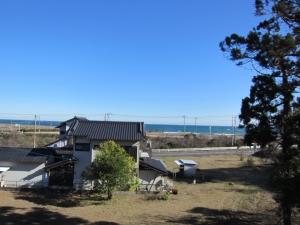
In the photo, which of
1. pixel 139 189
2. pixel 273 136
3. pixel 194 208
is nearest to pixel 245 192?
pixel 194 208

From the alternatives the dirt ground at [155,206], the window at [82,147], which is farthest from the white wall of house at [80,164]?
the dirt ground at [155,206]

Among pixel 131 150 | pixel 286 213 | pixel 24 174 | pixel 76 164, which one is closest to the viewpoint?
pixel 286 213

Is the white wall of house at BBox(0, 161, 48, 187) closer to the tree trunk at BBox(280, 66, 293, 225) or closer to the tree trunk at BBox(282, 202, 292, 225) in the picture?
the tree trunk at BBox(282, 202, 292, 225)

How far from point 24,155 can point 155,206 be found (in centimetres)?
1184

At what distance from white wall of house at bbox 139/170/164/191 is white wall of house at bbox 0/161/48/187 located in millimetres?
7683

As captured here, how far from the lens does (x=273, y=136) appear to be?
10227 mm

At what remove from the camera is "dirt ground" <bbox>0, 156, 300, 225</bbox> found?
14.3 metres

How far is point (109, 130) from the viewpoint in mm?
22594

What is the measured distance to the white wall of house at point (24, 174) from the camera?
21938 mm

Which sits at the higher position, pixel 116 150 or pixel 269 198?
pixel 116 150

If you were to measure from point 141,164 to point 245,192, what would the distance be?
830 cm

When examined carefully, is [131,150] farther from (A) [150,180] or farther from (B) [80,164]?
(B) [80,164]

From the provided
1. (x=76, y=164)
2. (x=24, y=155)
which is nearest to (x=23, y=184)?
(x=24, y=155)

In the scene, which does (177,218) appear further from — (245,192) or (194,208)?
(245,192)
